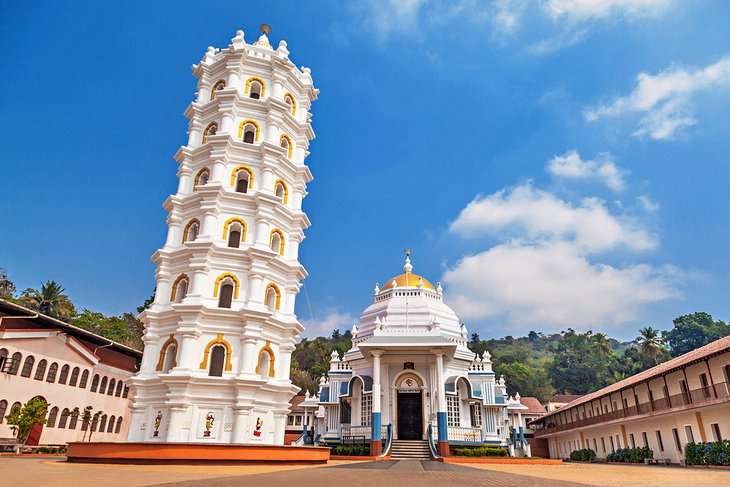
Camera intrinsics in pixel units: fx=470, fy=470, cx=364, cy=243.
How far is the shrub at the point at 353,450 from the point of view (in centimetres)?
2450

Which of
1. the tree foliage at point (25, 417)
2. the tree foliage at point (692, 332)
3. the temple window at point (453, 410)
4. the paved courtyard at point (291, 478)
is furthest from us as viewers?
the tree foliage at point (692, 332)

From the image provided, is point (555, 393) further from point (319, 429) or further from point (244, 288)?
point (244, 288)

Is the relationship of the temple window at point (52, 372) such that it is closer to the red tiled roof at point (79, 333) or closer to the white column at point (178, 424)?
the red tiled roof at point (79, 333)

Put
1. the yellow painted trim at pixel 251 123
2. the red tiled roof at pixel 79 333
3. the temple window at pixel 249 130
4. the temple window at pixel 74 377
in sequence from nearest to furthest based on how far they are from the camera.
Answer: the yellow painted trim at pixel 251 123 < the temple window at pixel 249 130 < the red tiled roof at pixel 79 333 < the temple window at pixel 74 377

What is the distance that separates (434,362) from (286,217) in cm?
1278

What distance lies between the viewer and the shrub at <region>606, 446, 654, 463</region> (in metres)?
29.3

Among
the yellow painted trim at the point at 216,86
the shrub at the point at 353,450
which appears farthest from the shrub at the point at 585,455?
the yellow painted trim at the point at 216,86

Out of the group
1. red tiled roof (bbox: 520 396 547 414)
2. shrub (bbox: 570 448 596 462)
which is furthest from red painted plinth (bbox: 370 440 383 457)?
red tiled roof (bbox: 520 396 547 414)

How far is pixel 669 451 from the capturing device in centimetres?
2838

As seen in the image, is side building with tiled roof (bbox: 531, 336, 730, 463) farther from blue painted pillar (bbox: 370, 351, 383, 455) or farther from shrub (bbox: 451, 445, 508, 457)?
blue painted pillar (bbox: 370, 351, 383, 455)

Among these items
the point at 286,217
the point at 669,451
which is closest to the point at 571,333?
the point at 669,451

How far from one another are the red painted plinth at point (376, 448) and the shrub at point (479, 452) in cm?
393

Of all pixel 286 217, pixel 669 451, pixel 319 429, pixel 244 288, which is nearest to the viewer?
pixel 244 288

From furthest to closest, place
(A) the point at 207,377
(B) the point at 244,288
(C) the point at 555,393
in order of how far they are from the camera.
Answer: (C) the point at 555,393, (B) the point at 244,288, (A) the point at 207,377
